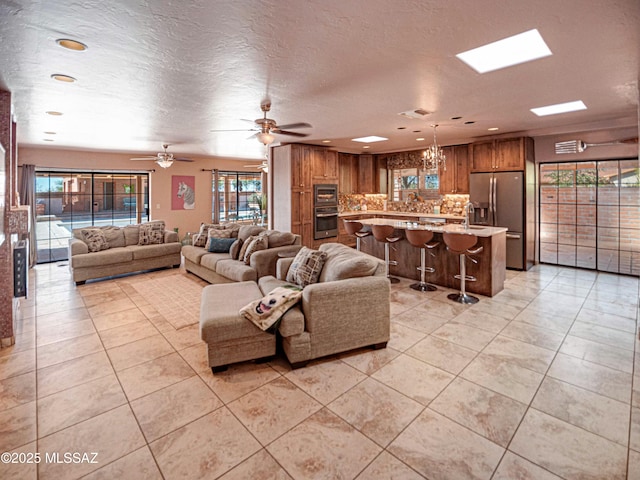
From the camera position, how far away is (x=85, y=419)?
2.29 meters

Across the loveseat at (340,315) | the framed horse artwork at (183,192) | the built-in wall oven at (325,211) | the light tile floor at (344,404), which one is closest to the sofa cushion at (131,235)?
the framed horse artwork at (183,192)

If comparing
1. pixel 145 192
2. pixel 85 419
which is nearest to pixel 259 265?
pixel 85 419

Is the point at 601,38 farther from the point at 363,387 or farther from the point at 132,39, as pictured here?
the point at 132,39

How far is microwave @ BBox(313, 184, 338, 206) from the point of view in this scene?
7.62 metres

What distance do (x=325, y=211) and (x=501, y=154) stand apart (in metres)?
3.84

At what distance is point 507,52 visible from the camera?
2.81 meters

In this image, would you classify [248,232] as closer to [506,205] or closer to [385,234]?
[385,234]

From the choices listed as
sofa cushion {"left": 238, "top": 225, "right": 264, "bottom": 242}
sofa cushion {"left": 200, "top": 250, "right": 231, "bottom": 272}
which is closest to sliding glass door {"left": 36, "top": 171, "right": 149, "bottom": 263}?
sofa cushion {"left": 200, "top": 250, "right": 231, "bottom": 272}

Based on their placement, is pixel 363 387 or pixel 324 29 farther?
pixel 363 387

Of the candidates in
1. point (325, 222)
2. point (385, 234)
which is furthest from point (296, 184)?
point (385, 234)

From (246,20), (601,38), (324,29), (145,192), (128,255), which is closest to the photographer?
(246,20)

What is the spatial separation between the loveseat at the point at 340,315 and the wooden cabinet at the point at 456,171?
510 centimetres

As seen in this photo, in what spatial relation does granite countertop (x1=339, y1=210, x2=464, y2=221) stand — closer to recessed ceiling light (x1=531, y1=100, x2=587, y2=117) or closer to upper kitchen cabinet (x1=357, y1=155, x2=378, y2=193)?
upper kitchen cabinet (x1=357, y1=155, x2=378, y2=193)

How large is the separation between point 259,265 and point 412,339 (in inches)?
96.2
